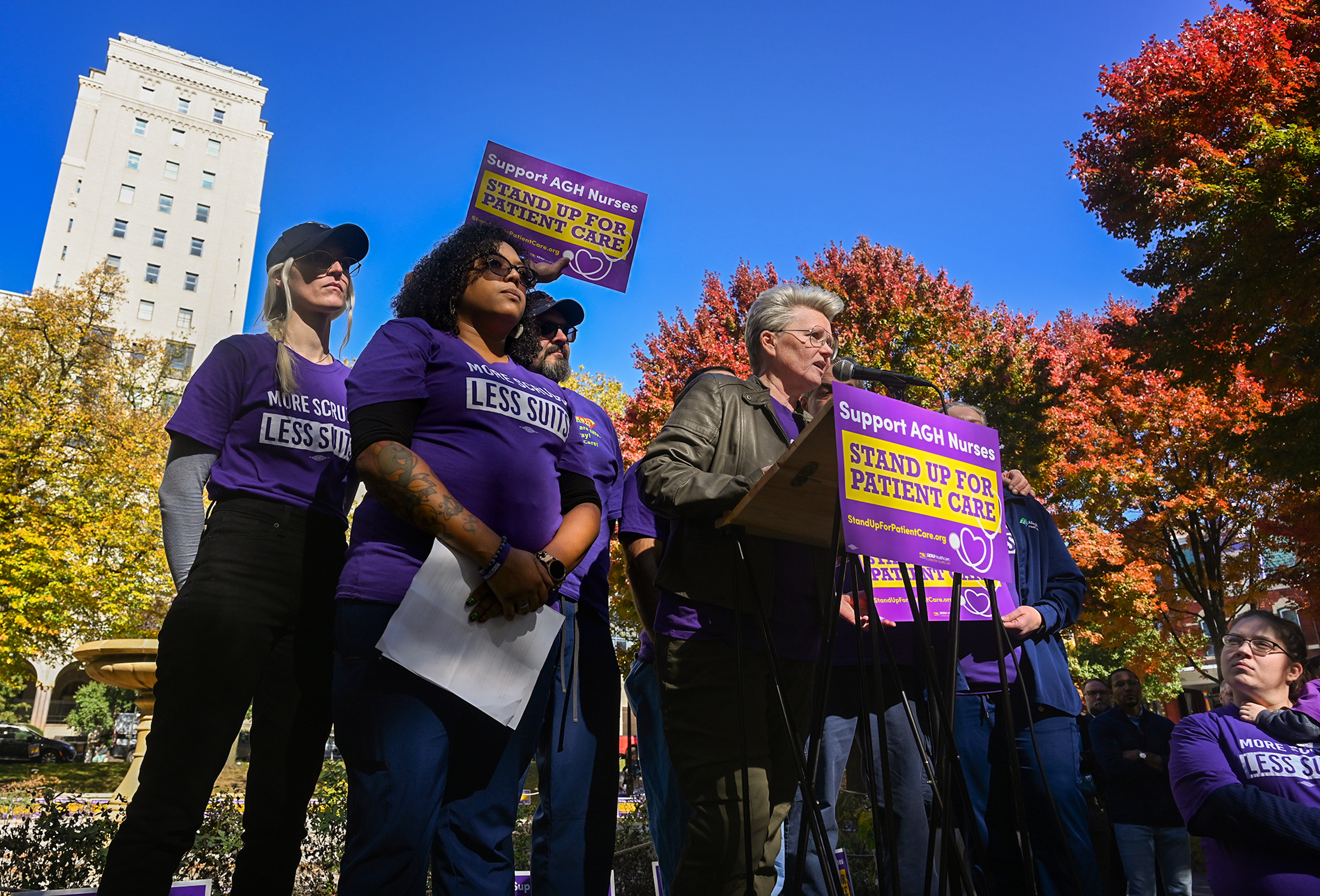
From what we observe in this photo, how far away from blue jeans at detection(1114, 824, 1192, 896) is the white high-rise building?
173 feet

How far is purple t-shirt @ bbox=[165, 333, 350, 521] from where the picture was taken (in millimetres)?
2613

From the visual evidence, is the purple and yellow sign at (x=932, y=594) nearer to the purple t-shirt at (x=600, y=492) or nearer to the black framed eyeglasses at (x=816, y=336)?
the black framed eyeglasses at (x=816, y=336)

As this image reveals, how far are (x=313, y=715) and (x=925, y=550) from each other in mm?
1891

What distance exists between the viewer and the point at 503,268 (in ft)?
8.57

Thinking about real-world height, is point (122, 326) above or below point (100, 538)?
above

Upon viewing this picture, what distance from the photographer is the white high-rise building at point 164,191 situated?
5150cm

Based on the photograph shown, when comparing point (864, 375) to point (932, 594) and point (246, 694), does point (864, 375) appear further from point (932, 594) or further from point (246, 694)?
point (246, 694)

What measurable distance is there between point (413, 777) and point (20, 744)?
37403 mm

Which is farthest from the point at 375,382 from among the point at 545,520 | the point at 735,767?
the point at 735,767

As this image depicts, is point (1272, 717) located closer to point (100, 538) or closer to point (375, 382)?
point (375, 382)

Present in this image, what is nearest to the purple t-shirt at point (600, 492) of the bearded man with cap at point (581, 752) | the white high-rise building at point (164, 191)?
the bearded man with cap at point (581, 752)

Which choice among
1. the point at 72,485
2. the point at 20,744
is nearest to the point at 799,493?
the point at 72,485

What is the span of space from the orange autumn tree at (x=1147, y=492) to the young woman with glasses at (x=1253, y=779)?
12991 mm

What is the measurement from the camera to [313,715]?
2.55m
